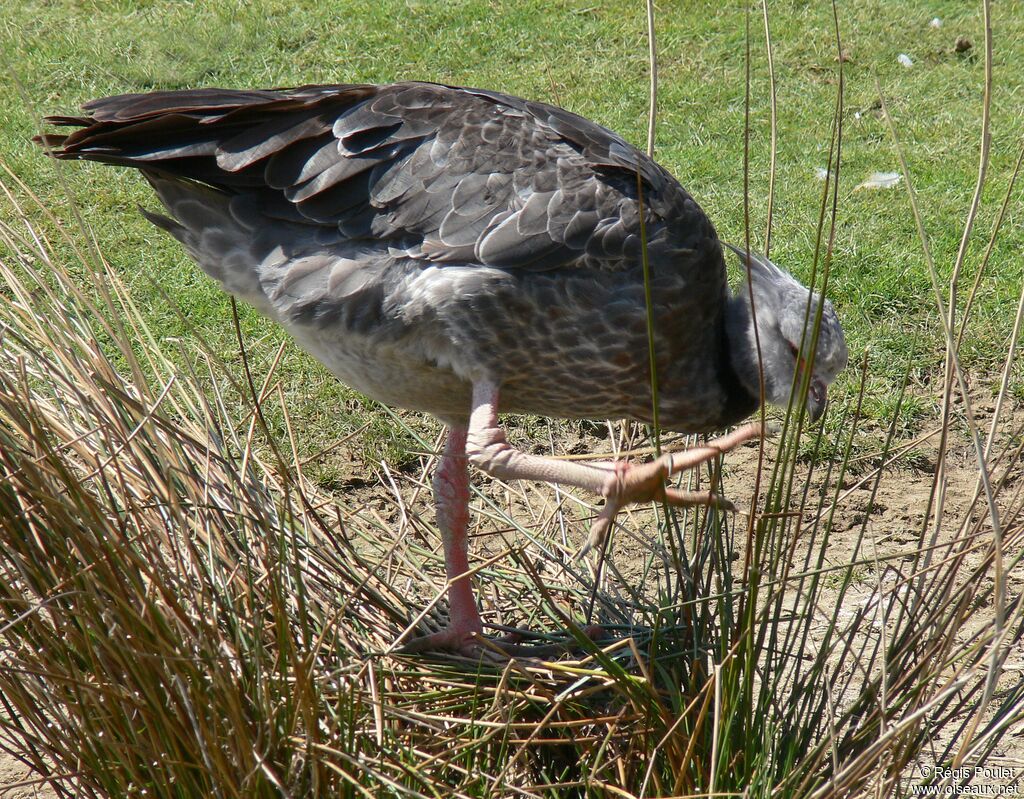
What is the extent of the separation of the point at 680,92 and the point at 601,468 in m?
4.30

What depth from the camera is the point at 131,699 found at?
180 centimetres

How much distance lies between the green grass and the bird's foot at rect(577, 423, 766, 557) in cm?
187

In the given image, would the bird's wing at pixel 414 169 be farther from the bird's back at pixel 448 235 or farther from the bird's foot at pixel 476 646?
the bird's foot at pixel 476 646

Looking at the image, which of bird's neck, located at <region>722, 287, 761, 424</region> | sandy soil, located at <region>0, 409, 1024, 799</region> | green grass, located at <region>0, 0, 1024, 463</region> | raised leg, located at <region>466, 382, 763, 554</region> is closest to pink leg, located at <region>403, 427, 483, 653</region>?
raised leg, located at <region>466, 382, 763, 554</region>

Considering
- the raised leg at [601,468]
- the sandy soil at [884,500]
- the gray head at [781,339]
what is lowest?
the sandy soil at [884,500]

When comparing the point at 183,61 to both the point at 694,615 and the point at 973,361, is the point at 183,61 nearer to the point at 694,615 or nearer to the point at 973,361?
the point at 973,361

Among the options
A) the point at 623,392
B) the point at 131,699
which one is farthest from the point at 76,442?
the point at 623,392

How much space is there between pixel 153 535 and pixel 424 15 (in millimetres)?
5398

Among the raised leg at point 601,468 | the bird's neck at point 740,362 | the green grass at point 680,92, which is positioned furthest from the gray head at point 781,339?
the green grass at point 680,92

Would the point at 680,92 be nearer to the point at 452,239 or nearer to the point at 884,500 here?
the point at 884,500

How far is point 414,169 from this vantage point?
104 inches

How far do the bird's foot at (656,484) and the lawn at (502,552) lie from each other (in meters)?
0.14

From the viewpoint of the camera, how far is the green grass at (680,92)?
439 cm

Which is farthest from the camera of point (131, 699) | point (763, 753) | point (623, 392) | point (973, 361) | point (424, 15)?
point (424, 15)
